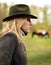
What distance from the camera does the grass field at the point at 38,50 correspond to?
32.0ft

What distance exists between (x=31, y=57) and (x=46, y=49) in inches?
59.2

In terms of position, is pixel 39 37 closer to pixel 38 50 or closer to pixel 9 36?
pixel 38 50

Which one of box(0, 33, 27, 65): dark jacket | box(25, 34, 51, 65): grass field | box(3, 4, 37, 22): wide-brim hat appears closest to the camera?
box(0, 33, 27, 65): dark jacket

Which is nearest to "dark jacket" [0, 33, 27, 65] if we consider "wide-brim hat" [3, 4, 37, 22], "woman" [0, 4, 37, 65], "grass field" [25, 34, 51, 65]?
"woman" [0, 4, 37, 65]

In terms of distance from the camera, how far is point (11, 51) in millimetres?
2334

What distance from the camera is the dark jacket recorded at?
232 centimetres

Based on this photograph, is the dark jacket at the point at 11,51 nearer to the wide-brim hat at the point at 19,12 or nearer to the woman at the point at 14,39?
the woman at the point at 14,39

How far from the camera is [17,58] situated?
236 cm

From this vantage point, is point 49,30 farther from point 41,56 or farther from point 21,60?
point 21,60

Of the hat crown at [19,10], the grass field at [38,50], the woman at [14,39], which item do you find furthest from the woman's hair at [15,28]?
the grass field at [38,50]

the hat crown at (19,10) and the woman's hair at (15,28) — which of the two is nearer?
the woman's hair at (15,28)

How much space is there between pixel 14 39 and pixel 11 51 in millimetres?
103

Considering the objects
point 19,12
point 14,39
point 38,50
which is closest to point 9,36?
point 14,39

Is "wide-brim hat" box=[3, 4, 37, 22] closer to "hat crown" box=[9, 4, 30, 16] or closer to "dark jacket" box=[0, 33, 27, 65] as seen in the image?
"hat crown" box=[9, 4, 30, 16]
